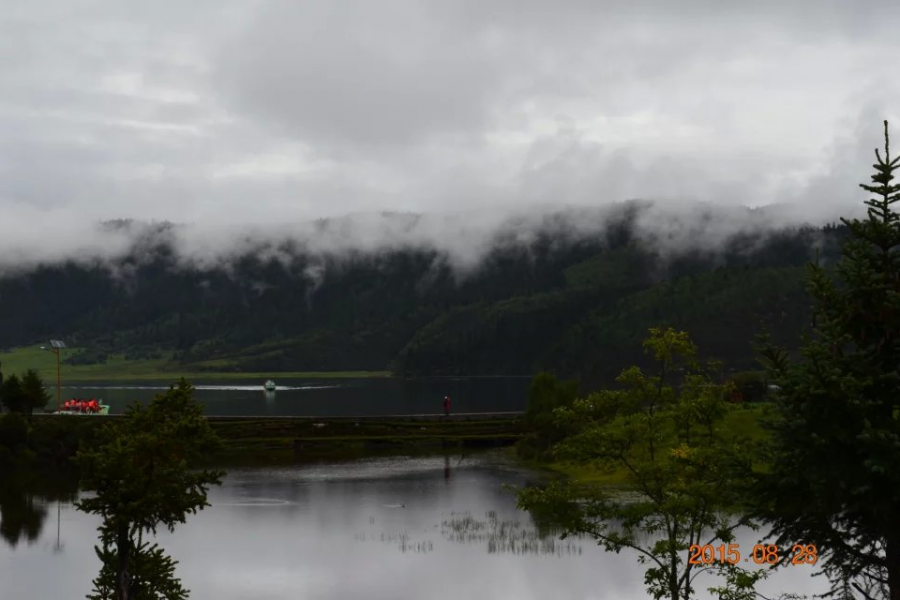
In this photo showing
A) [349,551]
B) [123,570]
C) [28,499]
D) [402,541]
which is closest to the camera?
[123,570]

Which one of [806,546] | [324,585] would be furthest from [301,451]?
[806,546]

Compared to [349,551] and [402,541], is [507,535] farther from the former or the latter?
[349,551]

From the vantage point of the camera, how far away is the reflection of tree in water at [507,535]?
252 ft

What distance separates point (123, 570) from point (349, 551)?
1690 inches

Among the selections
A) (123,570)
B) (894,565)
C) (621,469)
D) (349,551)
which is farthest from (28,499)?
(894,565)

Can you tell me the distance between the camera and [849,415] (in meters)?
23.6

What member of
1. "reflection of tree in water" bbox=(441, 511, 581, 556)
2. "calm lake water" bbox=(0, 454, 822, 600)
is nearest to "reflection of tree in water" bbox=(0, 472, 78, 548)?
"calm lake water" bbox=(0, 454, 822, 600)

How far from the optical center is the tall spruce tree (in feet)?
75.5

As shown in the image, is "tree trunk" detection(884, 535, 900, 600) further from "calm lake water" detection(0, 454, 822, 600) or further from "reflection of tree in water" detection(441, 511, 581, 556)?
"reflection of tree in water" detection(441, 511, 581, 556)

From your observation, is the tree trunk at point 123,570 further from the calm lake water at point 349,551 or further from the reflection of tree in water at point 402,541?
the reflection of tree in water at point 402,541

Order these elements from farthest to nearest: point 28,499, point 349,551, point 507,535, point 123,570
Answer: point 28,499 < point 507,535 < point 349,551 < point 123,570

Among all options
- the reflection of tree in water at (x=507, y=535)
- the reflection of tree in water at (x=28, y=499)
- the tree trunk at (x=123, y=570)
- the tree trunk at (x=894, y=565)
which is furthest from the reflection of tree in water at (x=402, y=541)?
the tree trunk at (x=894, y=565)

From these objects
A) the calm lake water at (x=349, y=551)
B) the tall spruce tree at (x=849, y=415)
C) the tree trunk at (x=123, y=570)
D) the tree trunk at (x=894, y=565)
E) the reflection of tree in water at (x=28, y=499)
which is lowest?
the calm lake water at (x=349, y=551)

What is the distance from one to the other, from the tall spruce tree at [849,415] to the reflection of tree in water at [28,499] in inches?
2838
